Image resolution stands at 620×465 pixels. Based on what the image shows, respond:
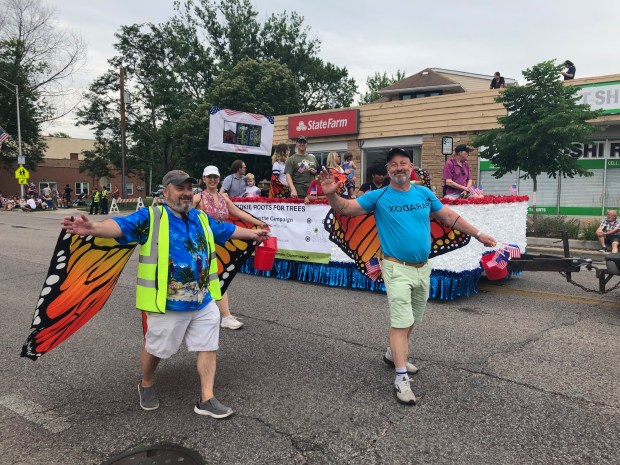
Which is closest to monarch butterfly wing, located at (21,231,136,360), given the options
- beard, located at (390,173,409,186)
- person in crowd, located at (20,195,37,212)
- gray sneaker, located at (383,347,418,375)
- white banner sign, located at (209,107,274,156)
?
beard, located at (390,173,409,186)

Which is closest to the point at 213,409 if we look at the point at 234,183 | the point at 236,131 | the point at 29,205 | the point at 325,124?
the point at 234,183

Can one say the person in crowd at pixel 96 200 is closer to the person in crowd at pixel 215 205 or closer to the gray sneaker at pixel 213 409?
the person in crowd at pixel 215 205

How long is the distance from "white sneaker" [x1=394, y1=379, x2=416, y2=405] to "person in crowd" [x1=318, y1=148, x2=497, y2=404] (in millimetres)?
17

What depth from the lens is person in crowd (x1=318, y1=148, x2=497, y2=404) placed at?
3.68 m

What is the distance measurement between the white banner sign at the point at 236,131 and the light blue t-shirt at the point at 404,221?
7135 millimetres

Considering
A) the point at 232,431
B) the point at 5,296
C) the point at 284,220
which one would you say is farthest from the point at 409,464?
the point at 5,296

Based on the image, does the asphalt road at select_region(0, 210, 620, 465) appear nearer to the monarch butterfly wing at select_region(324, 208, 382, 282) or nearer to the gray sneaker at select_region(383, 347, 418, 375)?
the gray sneaker at select_region(383, 347, 418, 375)

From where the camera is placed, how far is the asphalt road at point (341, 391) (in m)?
2.90

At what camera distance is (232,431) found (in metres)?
3.11

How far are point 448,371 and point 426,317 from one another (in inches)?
65.3

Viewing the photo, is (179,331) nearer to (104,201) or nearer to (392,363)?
(392,363)

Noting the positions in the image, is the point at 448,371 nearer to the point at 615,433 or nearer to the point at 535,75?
the point at 615,433

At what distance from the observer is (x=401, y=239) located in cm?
372

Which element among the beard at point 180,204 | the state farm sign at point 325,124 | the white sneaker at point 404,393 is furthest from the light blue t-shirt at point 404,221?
the state farm sign at point 325,124
